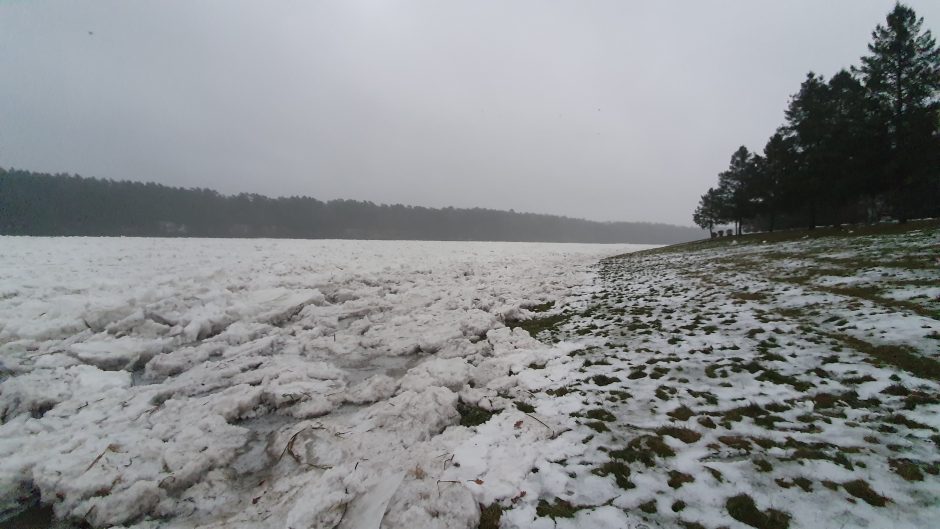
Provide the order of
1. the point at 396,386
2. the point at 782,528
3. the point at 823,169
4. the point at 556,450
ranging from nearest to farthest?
1. the point at 782,528
2. the point at 556,450
3. the point at 396,386
4. the point at 823,169

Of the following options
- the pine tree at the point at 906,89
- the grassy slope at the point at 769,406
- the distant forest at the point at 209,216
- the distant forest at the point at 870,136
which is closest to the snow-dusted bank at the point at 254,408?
the grassy slope at the point at 769,406

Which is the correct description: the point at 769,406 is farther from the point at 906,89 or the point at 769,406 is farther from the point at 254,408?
the point at 906,89

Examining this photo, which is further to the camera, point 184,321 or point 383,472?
point 184,321

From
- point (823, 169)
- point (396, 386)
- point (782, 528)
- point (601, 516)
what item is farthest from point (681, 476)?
point (823, 169)

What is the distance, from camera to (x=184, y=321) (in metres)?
9.70

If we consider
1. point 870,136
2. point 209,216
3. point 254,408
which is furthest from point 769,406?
point 209,216

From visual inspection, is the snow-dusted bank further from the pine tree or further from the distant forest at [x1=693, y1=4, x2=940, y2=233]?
the pine tree

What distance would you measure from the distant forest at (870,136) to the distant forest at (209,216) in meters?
82.4

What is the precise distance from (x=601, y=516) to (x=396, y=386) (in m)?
4.45

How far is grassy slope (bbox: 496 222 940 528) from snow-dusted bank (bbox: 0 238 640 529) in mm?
1094

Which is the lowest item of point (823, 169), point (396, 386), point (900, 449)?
point (396, 386)

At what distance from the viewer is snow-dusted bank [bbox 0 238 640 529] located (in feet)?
12.9

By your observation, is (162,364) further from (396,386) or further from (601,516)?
(601,516)

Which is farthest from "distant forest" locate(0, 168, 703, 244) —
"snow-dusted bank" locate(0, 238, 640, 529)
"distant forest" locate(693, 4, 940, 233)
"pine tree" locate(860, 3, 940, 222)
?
"pine tree" locate(860, 3, 940, 222)
